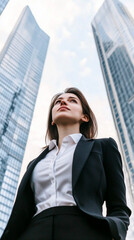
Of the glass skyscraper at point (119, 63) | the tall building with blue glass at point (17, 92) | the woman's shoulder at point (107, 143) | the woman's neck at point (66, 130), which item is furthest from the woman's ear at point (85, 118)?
the tall building with blue glass at point (17, 92)

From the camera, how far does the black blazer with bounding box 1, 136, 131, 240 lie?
1.62 m

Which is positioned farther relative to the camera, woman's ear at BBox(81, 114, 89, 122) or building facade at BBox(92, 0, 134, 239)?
building facade at BBox(92, 0, 134, 239)

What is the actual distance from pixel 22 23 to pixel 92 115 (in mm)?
135092

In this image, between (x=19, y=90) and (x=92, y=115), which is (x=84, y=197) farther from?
(x=19, y=90)

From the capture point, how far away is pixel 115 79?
278 ft

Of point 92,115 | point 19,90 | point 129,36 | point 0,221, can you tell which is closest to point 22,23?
point 19,90

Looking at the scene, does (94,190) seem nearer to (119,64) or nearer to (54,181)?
(54,181)

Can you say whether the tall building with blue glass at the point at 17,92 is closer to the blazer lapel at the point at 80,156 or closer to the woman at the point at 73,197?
the woman at the point at 73,197

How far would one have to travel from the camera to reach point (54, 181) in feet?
6.18

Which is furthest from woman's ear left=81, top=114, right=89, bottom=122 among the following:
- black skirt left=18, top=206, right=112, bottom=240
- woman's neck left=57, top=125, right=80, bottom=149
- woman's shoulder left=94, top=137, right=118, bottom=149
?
black skirt left=18, top=206, right=112, bottom=240

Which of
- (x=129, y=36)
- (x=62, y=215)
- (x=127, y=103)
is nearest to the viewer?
(x=62, y=215)

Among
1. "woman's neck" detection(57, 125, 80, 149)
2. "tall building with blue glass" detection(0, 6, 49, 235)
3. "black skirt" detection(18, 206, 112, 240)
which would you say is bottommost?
"black skirt" detection(18, 206, 112, 240)

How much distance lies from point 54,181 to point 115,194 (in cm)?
55

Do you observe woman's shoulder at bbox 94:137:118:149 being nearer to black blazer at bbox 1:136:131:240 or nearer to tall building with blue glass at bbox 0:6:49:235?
black blazer at bbox 1:136:131:240
